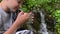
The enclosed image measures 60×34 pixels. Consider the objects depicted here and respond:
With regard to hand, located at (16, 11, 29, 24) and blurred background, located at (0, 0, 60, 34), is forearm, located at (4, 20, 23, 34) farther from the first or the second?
blurred background, located at (0, 0, 60, 34)

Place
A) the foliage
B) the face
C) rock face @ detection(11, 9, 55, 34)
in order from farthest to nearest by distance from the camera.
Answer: rock face @ detection(11, 9, 55, 34)
the foliage
the face

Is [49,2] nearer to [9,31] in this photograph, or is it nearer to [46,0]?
[46,0]

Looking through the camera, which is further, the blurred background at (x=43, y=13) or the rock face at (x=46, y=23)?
the rock face at (x=46, y=23)

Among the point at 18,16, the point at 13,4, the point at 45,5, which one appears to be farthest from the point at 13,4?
the point at 45,5

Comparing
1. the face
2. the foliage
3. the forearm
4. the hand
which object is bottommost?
the foliage

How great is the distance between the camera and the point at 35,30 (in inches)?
183

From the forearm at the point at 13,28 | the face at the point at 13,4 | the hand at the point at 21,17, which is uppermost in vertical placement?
the face at the point at 13,4

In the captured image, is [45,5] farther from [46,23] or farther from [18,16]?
[18,16]

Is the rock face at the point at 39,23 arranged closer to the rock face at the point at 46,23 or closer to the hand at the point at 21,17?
the rock face at the point at 46,23

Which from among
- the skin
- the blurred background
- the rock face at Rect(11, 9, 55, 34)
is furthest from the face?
the rock face at Rect(11, 9, 55, 34)

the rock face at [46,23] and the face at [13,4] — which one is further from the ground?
the face at [13,4]

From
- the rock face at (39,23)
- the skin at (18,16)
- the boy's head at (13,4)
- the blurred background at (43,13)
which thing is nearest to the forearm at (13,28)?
the skin at (18,16)

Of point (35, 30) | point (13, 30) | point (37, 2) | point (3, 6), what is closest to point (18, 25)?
point (13, 30)

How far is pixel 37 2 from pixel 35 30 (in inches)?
24.5
